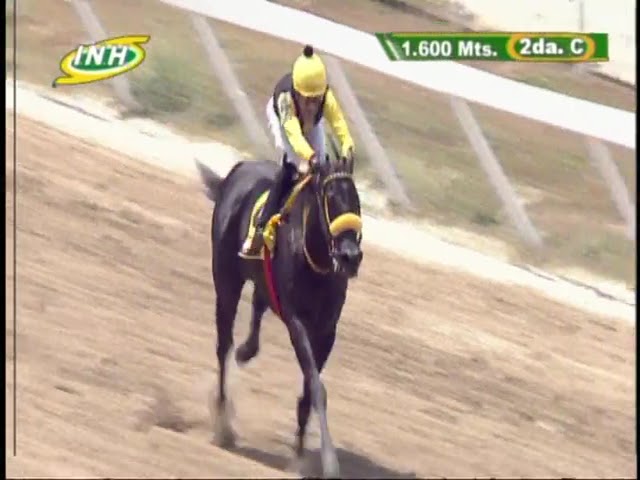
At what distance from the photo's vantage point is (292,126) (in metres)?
11.2

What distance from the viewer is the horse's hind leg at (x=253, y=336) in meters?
12.4

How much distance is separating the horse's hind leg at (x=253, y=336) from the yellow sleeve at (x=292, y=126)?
150 centimetres

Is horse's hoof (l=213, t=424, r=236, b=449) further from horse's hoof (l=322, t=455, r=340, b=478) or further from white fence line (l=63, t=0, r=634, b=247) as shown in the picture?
white fence line (l=63, t=0, r=634, b=247)

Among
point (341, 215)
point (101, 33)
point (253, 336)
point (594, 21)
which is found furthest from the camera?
point (594, 21)

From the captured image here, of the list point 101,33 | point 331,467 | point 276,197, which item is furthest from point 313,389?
point 101,33

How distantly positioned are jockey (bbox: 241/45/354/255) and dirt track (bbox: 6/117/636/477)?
58.4 inches

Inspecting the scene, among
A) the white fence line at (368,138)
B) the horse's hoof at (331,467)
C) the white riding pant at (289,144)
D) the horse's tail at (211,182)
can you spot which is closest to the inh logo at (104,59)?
the white fence line at (368,138)

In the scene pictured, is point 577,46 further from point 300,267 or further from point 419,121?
point 300,267

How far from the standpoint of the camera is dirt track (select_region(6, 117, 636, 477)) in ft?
39.8

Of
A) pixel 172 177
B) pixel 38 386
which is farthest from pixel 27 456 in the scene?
pixel 172 177

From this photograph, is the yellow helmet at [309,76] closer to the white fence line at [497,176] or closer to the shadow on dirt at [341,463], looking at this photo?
the shadow on dirt at [341,463]

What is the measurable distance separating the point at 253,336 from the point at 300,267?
1289 mm

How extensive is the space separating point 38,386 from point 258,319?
159 cm

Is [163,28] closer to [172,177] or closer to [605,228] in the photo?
[172,177]
